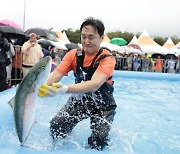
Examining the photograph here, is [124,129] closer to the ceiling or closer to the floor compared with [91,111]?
closer to the floor

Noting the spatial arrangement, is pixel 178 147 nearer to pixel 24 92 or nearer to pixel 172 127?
pixel 172 127

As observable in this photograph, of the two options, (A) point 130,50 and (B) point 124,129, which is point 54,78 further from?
(A) point 130,50

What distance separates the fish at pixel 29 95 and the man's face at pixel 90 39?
555 millimetres

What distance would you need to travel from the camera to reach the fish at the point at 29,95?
2.52 m

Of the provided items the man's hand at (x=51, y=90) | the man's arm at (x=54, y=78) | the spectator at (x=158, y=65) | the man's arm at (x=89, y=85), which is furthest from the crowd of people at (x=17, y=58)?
the spectator at (x=158, y=65)

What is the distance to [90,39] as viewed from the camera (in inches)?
119

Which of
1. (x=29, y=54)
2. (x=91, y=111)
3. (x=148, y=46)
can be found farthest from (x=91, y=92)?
(x=148, y=46)

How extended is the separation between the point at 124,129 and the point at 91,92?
2.11 meters

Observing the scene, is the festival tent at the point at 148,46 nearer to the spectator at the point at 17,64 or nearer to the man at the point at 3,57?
the spectator at the point at 17,64

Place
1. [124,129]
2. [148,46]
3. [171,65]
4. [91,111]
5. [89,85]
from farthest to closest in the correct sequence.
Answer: [148,46], [171,65], [124,129], [91,111], [89,85]

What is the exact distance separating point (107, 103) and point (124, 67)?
12793 mm

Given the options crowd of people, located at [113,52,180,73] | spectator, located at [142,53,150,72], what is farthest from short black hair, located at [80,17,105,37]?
spectator, located at [142,53,150,72]

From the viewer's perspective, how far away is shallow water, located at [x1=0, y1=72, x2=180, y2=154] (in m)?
3.50

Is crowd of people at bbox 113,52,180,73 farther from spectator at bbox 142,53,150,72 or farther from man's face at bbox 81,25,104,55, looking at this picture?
man's face at bbox 81,25,104,55
